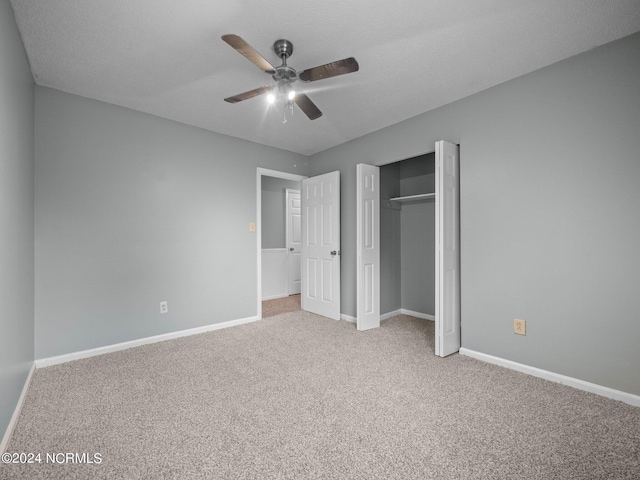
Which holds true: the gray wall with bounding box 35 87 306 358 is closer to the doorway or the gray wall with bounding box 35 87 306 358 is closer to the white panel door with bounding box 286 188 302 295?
the doorway

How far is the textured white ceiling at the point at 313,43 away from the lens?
169cm

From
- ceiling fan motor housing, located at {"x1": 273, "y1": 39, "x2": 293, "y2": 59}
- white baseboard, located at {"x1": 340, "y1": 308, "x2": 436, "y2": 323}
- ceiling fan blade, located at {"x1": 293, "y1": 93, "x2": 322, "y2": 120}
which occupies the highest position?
ceiling fan motor housing, located at {"x1": 273, "y1": 39, "x2": 293, "y2": 59}

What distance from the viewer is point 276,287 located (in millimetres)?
5457

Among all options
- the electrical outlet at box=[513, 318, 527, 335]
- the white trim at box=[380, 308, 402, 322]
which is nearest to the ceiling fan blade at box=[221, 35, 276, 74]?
the electrical outlet at box=[513, 318, 527, 335]

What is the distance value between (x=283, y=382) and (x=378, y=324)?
1.75 metres

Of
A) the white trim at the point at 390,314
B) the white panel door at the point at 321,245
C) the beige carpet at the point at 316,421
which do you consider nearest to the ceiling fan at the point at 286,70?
the white panel door at the point at 321,245

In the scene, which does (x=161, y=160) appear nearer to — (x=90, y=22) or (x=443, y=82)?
(x=90, y=22)

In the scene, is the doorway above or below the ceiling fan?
below

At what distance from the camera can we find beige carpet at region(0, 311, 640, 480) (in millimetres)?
1373

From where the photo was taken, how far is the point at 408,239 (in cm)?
420

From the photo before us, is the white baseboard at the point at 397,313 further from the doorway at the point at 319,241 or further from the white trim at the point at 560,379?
the white trim at the point at 560,379

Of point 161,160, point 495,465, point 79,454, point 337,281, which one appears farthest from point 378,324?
point 161,160

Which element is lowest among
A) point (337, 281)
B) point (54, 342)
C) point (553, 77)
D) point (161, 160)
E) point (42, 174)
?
point (54, 342)

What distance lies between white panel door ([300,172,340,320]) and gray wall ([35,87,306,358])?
2.78 ft
